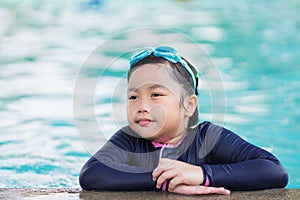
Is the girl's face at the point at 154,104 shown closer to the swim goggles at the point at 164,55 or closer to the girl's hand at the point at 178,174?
the swim goggles at the point at 164,55

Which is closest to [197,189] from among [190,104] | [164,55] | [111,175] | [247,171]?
[247,171]

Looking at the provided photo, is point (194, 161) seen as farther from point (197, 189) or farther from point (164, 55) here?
point (164, 55)

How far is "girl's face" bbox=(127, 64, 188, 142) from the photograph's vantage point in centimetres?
198

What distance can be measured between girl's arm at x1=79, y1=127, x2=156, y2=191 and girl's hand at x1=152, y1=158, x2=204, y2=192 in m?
0.07

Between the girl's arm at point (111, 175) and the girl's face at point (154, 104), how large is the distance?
16 cm

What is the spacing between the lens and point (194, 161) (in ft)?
6.69

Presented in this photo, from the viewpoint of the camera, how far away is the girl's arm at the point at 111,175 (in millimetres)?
1852

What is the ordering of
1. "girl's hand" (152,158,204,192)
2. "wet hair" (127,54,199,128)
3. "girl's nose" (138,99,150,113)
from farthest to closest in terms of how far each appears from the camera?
1. "wet hair" (127,54,199,128)
2. "girl's nose" (138,99,150,113)
3. "girl's hand" (152,158,204,192)

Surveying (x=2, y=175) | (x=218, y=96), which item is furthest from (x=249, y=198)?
(x=2, y=175)

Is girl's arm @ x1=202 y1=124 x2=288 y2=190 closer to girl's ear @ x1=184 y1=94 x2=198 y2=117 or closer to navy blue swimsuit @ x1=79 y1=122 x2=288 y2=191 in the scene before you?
navy blue swimsuit @ x1=79 y1=122 x2=288 y2=191

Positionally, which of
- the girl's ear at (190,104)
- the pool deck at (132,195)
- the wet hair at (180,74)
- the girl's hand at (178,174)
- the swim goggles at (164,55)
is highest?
the swim goggles at (164,55)

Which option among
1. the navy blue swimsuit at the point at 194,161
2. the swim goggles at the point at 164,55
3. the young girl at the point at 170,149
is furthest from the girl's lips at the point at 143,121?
the swim goggles at the point at 164,55

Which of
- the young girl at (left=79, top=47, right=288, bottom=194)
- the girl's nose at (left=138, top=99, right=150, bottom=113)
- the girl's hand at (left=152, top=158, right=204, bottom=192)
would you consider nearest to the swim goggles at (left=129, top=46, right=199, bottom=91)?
the young girl at (left=79, top=47, right=288, bottom=194)

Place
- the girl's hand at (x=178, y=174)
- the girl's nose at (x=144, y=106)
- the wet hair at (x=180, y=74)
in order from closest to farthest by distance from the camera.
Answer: the girl's hand at (x=178, y=174) → the girl's nose at (x=144, y=106) → the wet hair at (x=180, y=74)
